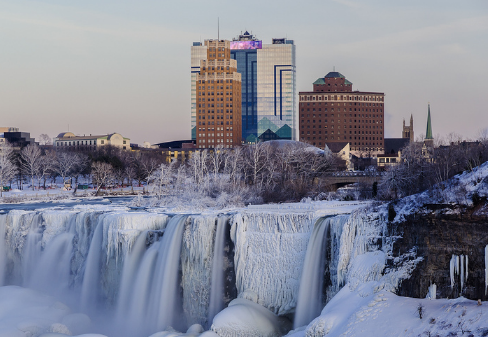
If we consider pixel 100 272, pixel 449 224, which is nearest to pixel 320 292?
pixel 449 224

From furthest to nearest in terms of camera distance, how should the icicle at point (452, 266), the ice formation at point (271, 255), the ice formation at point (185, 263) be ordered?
the ice formation at point (271, 255), the ice formation at point (185, 263), the icicle at point (452, 266)

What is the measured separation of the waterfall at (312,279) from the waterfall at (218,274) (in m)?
6.35

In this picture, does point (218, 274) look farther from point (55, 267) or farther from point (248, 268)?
point (55, 267)

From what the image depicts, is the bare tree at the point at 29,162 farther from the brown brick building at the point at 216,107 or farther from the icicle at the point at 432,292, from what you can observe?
the icicle at the point at 432,292

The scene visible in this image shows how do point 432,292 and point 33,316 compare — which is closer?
point 432,292

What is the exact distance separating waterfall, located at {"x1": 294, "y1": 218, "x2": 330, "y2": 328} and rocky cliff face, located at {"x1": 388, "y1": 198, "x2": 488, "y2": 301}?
16.1ft

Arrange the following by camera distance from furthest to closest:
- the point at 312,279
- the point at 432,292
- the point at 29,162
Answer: the point at 29,162 < the point at 312,279 < the point at 432,292

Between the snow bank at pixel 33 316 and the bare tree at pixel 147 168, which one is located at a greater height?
the bare tree at pixel 147 168

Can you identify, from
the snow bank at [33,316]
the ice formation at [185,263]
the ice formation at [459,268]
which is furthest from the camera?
the snow bank at [33,316]

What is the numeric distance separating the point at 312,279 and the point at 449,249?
25.4 feet

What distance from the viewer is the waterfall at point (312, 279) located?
29969mm

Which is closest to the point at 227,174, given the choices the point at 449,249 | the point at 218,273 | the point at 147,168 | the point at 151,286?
the point at 147,168

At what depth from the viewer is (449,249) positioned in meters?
25.4

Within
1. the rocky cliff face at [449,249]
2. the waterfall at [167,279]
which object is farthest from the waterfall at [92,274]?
the rocky cliff face at [449,249]
